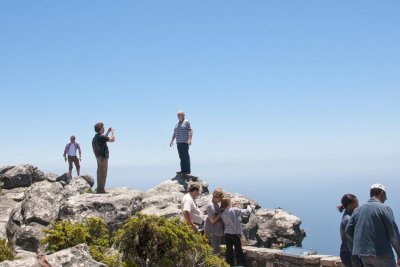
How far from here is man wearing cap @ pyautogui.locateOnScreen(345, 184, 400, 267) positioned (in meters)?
8.46

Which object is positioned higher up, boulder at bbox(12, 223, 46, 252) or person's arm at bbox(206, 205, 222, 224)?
person's arm at bbox(206, 205, 222, 224)

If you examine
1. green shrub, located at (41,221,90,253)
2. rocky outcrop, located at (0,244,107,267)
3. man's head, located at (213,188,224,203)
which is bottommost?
green shrub, located at (41,221,90,253)

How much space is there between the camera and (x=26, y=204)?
1680cm

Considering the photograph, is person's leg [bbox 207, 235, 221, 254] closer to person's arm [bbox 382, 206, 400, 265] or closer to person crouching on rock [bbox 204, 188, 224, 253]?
person crouching on rock [bbox 204, 188, 224, 253]

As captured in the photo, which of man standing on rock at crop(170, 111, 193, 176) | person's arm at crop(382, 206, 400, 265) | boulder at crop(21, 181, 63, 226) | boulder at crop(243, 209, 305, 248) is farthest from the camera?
man standing on rock at crop(170, 111, 193, 176)

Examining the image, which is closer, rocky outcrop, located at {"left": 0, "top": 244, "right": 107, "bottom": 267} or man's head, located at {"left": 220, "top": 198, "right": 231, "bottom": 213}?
rocky outcrop, located at {"left": 0, "top": 244, "right": 107, "bottom": 267}

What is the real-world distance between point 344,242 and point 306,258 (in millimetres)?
2882

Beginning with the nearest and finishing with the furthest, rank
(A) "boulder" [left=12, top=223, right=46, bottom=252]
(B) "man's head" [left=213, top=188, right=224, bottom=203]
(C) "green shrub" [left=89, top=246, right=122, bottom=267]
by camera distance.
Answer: (C) "green shrub" [left=89, top=246, right=122, bottom=267] → (B) "man's head" [left=213, top=188, right=224, bottom=203] → (A) "boulder" [left=12, top=223, right=46, bottom=252]

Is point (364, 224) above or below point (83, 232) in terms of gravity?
above

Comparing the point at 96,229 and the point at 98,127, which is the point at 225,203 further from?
the point at 98,127

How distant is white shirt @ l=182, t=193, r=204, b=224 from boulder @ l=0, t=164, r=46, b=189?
1669 cm

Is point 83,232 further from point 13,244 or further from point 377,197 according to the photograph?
point 377,197

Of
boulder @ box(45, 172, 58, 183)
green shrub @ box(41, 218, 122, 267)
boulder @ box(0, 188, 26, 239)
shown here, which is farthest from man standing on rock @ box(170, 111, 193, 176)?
green shrub @ box(41, 218, 122, 267)

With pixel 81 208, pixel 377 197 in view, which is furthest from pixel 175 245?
pixel 81 208
